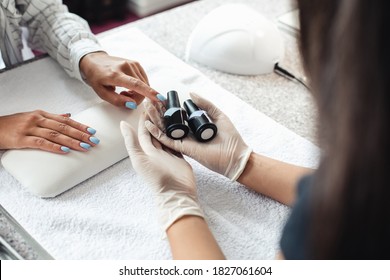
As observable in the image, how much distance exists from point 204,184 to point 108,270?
24 centimetres

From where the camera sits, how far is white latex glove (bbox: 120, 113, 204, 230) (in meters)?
0.68

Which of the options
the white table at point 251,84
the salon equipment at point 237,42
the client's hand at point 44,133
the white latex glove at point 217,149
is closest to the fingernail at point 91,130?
the client's hand at point 44,133

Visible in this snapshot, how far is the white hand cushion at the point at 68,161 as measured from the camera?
2.37 feet

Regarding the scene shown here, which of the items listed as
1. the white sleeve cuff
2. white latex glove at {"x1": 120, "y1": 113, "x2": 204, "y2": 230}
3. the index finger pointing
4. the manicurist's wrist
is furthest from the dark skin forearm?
the white sleeve cuff

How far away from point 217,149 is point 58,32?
0.52 m

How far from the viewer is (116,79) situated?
0.87m

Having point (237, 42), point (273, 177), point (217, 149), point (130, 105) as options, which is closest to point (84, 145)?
point (130, 105)

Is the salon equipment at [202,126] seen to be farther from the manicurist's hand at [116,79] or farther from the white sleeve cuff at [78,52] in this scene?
the white sleeve cuff at [78,52]

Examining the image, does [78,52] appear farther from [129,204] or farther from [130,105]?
[129,204]

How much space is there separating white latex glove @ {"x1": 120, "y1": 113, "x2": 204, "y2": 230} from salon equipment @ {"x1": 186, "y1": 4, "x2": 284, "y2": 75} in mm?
343

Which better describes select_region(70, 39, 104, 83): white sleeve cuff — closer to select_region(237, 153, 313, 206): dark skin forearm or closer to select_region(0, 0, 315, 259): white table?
select_region(0, 0, 315, 259): white table

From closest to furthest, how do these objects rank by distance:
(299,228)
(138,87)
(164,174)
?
(299,228), (164,174), (138,87)

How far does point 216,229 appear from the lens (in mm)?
699

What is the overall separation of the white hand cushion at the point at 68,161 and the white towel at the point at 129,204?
2cm
